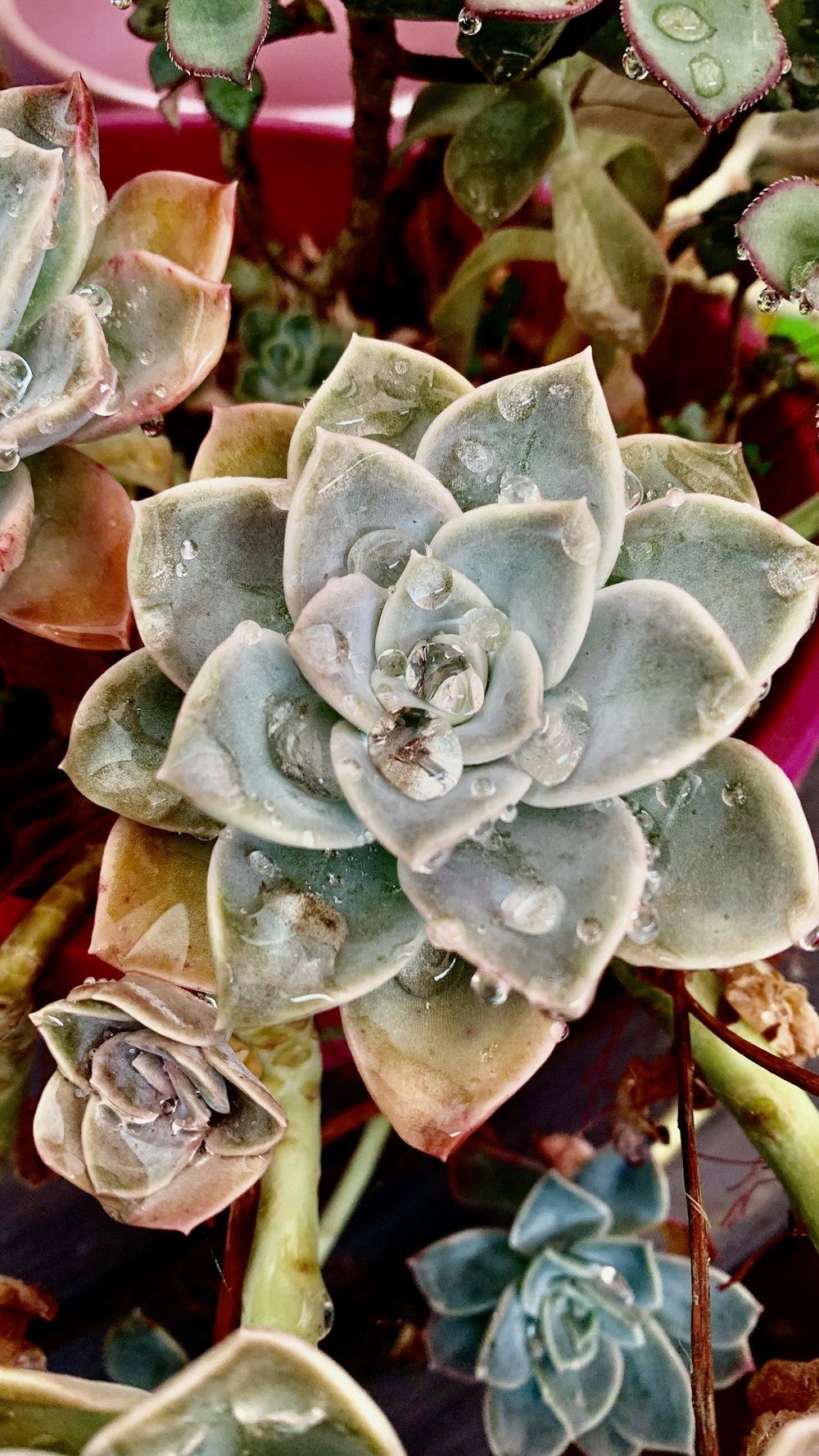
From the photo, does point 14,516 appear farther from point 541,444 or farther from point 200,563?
point 541,444

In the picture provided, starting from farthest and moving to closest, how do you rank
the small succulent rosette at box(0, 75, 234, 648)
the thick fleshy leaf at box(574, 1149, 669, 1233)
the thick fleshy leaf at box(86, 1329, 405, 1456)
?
the thick fleshy leaf at box(574, 1149, 669, 1233) → the small succulent rosette at box(0, 75, 234, 648) → the thick fleshy leaf at box(86, 1329, 405, 1456)

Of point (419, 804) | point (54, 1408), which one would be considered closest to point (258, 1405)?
point (54, 1408)

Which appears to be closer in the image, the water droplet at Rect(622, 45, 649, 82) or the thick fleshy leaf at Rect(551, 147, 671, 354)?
the water droplet at Rect(622, 45, 649, 82)

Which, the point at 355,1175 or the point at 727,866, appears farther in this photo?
the point at 355,1175

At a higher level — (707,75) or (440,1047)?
(707,75)

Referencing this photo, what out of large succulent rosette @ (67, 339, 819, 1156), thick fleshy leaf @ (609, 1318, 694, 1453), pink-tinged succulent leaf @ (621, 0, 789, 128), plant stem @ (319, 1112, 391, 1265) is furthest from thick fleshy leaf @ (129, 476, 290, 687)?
thick fleshy leaf @ (609, 1318, 694, 1453)

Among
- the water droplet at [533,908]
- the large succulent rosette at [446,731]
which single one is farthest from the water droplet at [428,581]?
the water droplet at [533,908]

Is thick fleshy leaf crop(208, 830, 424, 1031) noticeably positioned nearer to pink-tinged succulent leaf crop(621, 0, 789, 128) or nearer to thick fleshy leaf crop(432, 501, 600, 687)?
thick fleshy leaf crop(432, 501, 600, 687)
